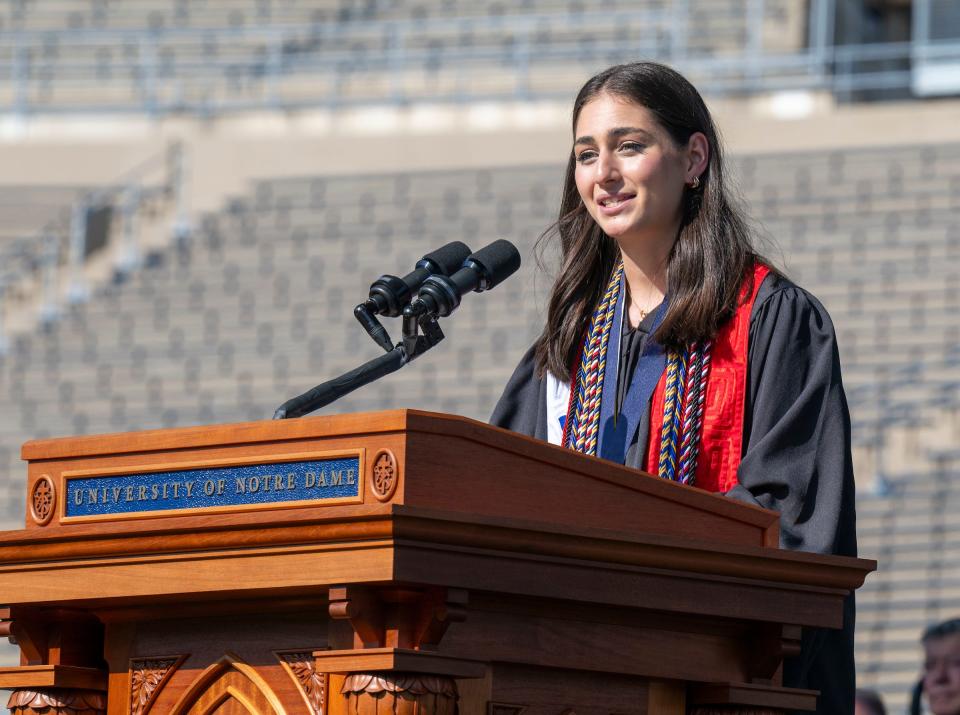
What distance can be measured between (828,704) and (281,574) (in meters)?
0.95

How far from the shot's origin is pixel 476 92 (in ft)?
76.7

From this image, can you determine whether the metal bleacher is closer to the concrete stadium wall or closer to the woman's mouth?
the concrete stadium wall

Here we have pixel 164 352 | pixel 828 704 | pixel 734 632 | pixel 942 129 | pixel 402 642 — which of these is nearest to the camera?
pixel 402 642

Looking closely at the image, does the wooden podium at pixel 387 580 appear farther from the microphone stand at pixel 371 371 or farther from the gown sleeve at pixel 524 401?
the gown sleeve at pixel 524 401

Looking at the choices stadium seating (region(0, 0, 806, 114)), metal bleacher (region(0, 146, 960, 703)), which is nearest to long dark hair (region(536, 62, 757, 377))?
metal bleacher (region(0, 146, 960, 703))

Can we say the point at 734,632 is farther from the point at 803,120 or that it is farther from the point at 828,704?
the point at 803,120

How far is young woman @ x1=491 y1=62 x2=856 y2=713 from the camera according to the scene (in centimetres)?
301

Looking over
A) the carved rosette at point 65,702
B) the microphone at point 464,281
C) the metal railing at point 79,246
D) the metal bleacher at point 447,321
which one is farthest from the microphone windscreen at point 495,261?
the metal railing at point 79,246

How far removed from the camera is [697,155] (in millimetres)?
3387

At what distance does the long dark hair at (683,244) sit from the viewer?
3.28 meters

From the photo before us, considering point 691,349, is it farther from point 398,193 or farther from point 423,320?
point 398,193

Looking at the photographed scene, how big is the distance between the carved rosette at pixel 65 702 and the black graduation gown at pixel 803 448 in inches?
35.8

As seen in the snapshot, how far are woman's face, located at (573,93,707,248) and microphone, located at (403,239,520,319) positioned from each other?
1.05 feet

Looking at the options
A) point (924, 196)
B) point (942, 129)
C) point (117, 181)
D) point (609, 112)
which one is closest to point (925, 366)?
point (924, 196)
